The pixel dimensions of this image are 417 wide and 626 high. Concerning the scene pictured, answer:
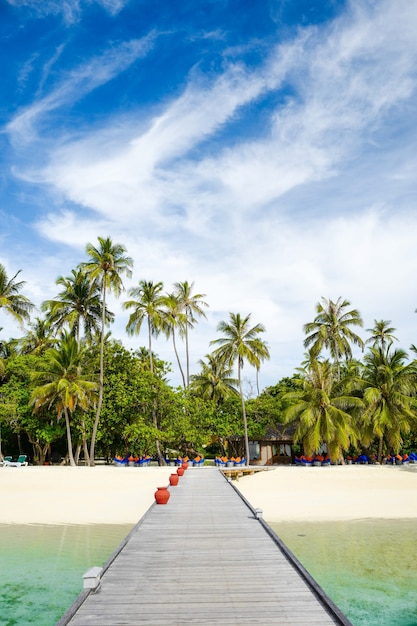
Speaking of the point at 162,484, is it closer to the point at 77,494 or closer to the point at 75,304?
the point at 77,494

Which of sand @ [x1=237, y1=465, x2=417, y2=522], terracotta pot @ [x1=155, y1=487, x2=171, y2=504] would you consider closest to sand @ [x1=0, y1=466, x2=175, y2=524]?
terracotta pot @ [x1=155, y1=487, x2=171, y2=504]

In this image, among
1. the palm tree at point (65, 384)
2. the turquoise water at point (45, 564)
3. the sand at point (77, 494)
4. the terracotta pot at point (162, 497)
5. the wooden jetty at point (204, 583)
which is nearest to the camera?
the wooden jetty at point (204, 583)

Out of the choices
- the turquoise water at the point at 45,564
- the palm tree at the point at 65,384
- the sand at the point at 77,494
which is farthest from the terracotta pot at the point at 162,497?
the palm tree at the point at 65,384

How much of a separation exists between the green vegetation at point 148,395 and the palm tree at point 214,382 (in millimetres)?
4143

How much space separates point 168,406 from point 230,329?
8.14 m

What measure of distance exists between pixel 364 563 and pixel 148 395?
84.8 feet

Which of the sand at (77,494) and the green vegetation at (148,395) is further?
the green vegetation at (148,395)

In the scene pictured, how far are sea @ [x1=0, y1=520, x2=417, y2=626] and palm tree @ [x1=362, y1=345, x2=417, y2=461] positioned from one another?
773 inches

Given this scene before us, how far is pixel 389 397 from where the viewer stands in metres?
34.6

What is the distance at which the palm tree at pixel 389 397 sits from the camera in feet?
111

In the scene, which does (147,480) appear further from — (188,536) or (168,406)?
(188,536)

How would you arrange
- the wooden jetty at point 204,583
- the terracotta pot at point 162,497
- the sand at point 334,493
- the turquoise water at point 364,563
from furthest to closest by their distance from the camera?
the sand at point 334,493, the terracotta pot at point 162,497, the turquoise water at point 364,563, the wooden jetty at point 204,583

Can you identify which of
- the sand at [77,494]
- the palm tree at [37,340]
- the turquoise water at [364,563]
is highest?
the palm tree at [37,340]

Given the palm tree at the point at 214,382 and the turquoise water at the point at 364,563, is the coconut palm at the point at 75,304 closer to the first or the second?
the palm tree at the point at 214,382
